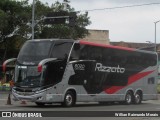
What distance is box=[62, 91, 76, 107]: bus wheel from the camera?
25.4 meters

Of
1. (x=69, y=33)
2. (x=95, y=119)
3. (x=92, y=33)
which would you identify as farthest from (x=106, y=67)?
(x=92, y=33)

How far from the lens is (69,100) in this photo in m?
25.6

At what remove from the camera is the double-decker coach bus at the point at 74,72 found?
79.9 ft

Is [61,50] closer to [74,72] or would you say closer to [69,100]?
[74,72]

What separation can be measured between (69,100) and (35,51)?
10.9 ft

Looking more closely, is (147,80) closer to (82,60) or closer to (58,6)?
(82,60)

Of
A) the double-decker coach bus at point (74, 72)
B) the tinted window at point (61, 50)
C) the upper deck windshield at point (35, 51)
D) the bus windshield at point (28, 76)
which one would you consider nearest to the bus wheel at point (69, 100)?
the double-decker coach bus at point (74, 72)

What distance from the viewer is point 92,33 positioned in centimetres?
9325

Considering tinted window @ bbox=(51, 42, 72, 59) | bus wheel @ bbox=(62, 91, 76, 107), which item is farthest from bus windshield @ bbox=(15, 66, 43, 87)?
bus wheel @ bbox=(62, 91, 76, 107)

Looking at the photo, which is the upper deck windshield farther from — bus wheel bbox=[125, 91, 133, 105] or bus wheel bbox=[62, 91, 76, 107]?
bus wheel bbox=[125, 91, 133, 105]

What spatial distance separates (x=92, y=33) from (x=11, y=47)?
35.9 meters

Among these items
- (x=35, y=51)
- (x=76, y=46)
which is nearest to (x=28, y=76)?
(x=35, y=51)

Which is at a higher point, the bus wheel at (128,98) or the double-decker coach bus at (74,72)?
the double-decker coach bus at (74,72)

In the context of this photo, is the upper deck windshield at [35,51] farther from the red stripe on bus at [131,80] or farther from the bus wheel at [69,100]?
the red stripe on bus at [131,80]
